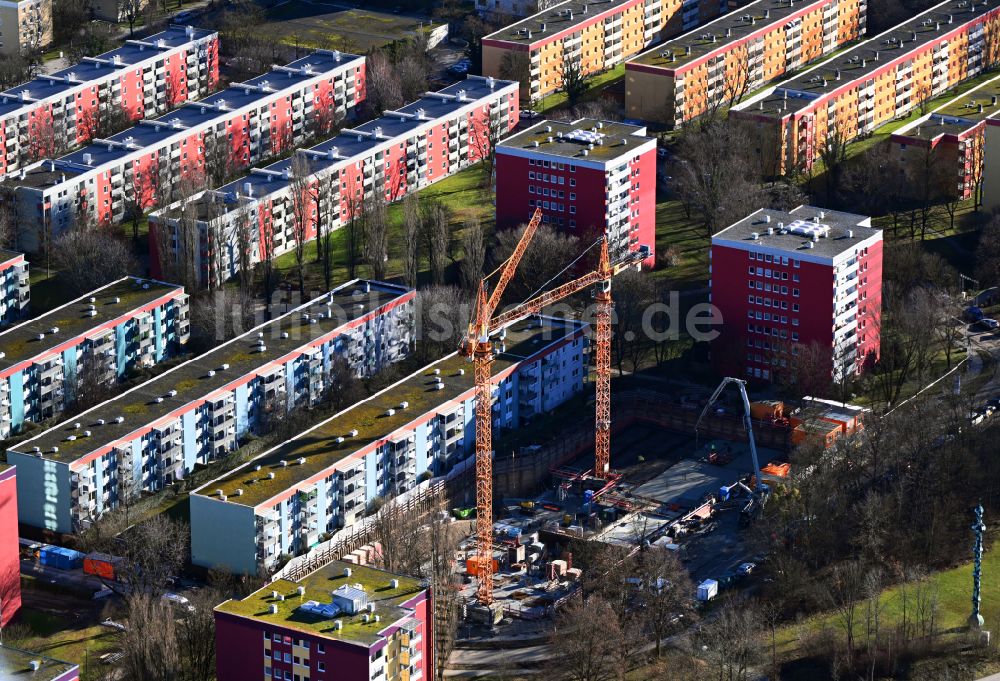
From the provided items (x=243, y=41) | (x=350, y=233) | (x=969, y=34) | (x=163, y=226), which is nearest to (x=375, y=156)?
(x=350, y=233)

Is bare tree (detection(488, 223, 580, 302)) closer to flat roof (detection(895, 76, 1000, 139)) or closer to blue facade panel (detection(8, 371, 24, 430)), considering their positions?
flat roof (detection(895, 76, 1000, 139))

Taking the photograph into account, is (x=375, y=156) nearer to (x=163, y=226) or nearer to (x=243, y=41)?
(x=163, y=226)

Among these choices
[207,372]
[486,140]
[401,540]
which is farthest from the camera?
[486,140]

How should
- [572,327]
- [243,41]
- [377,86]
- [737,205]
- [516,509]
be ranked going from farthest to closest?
[243,41]
[377,86]
[737,205]
[572,327]
[516,509]

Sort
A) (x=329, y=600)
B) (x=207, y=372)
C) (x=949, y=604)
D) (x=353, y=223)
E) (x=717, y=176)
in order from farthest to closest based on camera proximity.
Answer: (x=717, y=176) < (x=353, y=223) < (x=207, y=372) < (x=949, y=604) < (x=329, y=600)

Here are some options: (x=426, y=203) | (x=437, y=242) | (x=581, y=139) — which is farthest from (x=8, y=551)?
(x=426, y=203)

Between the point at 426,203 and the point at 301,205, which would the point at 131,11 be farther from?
the point at 301,205

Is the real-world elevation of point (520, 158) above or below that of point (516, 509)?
above

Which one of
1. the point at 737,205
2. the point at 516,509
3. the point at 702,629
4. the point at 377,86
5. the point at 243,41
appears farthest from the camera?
the point at 243,41
